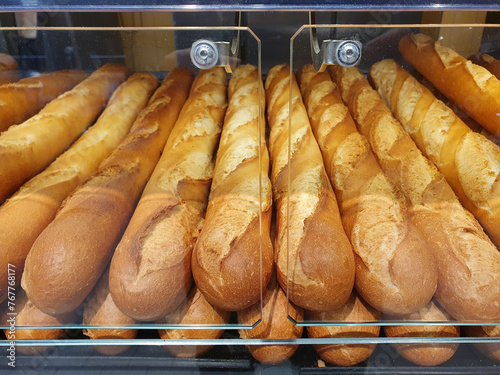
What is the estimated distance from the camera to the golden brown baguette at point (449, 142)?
3.19 ft

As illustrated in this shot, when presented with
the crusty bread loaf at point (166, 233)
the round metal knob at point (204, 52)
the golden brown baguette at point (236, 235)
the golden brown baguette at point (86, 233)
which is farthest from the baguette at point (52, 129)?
the round metal knob at point (204, 52)

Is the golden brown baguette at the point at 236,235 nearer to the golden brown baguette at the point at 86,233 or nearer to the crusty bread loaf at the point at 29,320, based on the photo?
the golden brown baguette at the point at 86,233

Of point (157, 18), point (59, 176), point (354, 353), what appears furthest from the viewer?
point (59, 176)

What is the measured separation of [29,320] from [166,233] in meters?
0.42

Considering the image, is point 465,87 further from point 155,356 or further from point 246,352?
point 155,356

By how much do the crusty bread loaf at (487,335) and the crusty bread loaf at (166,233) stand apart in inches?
28.3

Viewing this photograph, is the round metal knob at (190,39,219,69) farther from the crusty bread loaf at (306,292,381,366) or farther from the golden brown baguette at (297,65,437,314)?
the crusty bread loaf at (306,292,381,366)

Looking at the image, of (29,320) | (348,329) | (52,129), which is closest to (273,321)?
(348,329)

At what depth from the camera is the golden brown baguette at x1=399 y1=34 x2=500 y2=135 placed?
3.76 ft

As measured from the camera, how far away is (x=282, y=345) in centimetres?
92

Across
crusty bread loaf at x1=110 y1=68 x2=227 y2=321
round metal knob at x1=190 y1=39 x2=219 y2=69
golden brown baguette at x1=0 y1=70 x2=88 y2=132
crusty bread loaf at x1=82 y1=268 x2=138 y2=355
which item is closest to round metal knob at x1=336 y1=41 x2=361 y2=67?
round metal knob at x1=190 y1=39 x2=219 y2=69

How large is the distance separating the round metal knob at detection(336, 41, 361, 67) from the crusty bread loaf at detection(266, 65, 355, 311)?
132mm

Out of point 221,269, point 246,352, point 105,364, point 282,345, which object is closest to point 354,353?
point 282,345

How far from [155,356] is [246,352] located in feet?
0.83
